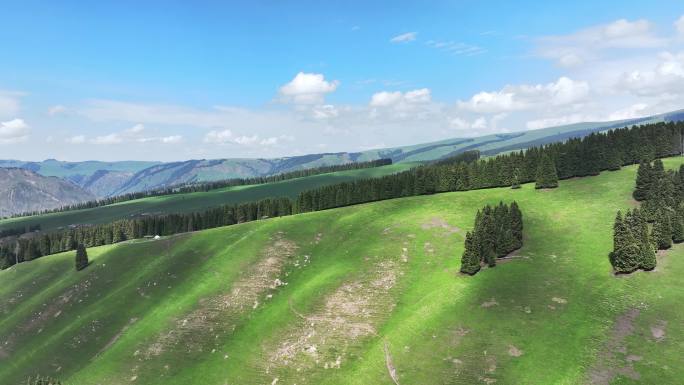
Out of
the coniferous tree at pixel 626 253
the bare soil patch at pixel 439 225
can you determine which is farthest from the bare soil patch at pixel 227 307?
the coniferous tree at pixel 626 253

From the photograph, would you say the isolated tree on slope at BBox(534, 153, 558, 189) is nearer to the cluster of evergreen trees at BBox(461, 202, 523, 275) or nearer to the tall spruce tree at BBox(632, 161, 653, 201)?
the tall spruce tree at BBox(632, 161, 653, 201)

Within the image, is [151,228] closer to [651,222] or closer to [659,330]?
[651,222]

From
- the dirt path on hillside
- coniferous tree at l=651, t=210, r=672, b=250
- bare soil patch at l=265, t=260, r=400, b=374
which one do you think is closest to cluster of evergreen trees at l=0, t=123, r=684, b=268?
coniferous tree at l=651, t=210, r=672, b=250

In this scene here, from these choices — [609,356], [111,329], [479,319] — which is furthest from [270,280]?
[609,356]

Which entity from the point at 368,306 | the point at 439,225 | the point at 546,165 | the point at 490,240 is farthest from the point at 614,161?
the point at 368,306

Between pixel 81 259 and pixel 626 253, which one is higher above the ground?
pixel 626 253

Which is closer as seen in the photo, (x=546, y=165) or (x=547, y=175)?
(x=547, y=175)
